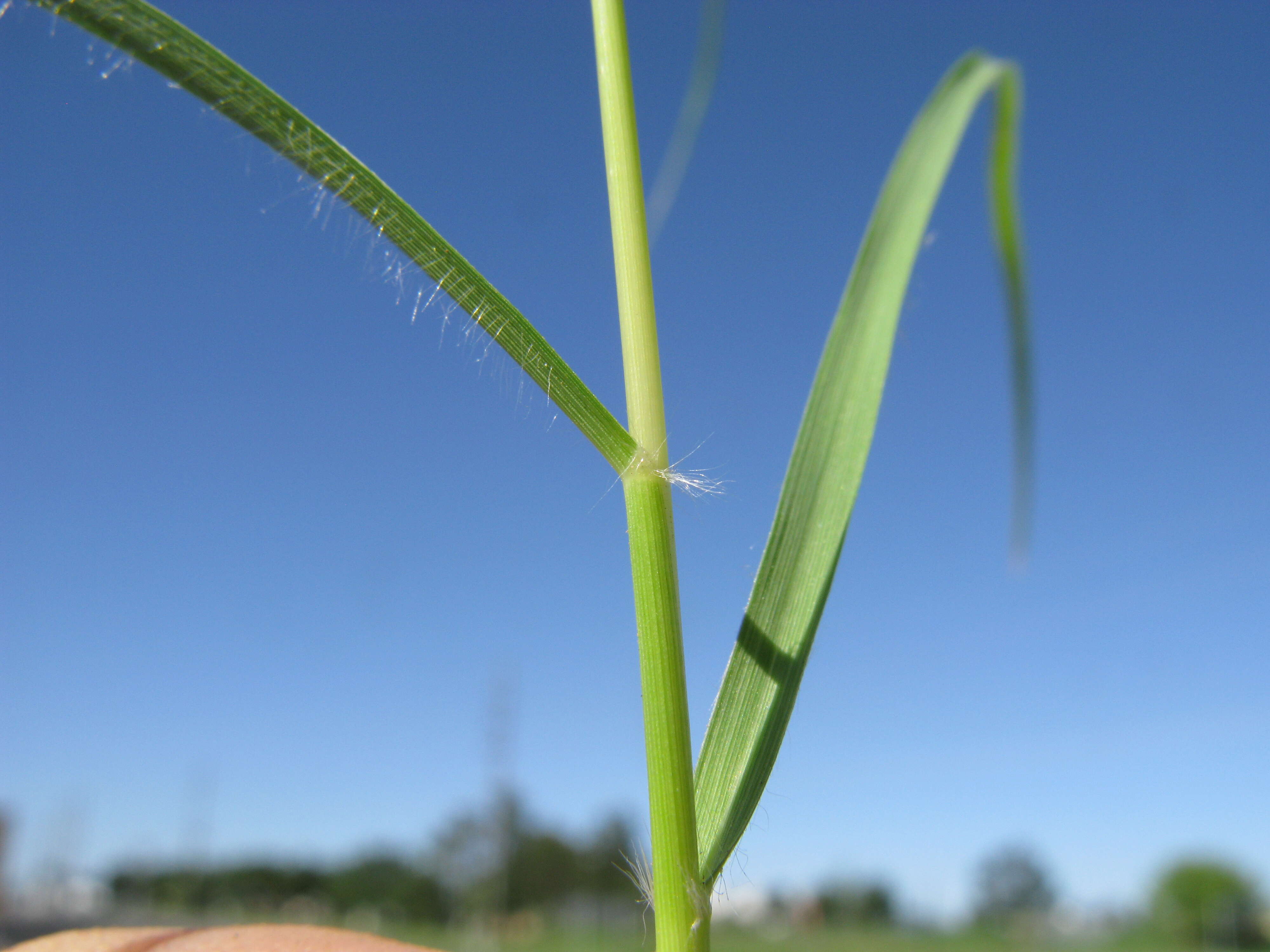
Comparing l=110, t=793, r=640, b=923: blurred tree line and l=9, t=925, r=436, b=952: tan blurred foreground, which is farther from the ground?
l=9, t=925, r=436, b=952: tan blurred foreground

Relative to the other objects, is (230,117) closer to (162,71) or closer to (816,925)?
(162,71)

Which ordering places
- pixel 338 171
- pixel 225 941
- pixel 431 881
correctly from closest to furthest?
pixel 338 171 → pixel 225 941 → pixel 431 881

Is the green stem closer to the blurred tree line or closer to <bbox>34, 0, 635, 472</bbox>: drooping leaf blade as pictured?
<bbox>34, 0, 635, 472</bbox>: drooping leaf blade

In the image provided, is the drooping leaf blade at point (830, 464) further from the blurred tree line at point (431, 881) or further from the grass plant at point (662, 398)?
the blurred tree line at point (431, 881)

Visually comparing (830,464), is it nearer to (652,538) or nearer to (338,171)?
(652,538)

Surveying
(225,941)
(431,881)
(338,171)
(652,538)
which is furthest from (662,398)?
(431,881)

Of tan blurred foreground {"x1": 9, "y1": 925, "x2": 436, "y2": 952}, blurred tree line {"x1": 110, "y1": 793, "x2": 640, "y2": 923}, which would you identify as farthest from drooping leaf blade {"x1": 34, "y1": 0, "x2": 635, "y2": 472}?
blurred tree line {"x1": 110, "y1": 793, "x2": 640, "y2": 923}

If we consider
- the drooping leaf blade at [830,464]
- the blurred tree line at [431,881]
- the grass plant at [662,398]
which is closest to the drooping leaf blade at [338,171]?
the grass plant at [662,398]
